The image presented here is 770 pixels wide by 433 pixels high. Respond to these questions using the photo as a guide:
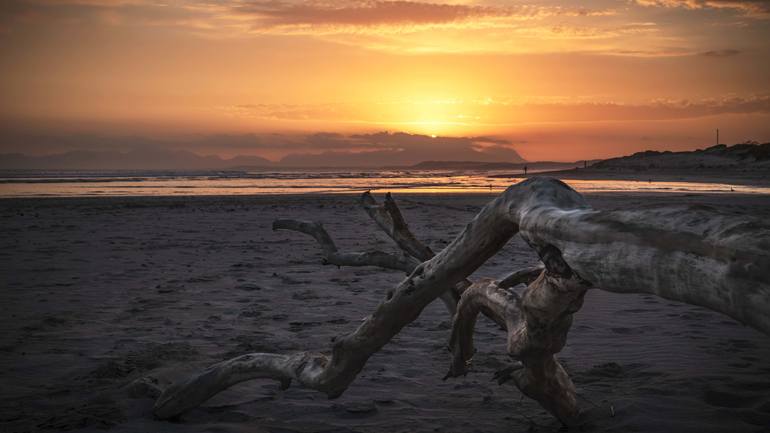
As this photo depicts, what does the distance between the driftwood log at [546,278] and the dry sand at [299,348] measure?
22 centimetres

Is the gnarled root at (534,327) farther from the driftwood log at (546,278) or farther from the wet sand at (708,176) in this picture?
the wet sand at (708,176)

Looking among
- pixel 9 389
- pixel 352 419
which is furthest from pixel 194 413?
pixel 9 389

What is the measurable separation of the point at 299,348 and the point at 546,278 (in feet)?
10.7

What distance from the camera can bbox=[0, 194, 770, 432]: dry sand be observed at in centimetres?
379

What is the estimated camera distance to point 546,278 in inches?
97.2

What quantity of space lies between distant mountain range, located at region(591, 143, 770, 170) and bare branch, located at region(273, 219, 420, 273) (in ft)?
176

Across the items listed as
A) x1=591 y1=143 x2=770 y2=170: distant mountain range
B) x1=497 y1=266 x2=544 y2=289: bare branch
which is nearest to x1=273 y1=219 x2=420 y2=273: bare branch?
x1=497 y1=266 x2=544 y2=289: bare branch

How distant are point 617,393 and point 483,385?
925 mm

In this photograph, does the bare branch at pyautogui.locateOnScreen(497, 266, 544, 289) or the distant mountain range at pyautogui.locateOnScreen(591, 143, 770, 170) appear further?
the distant mountain range at pyautogui.locateOnScreen(591, 143, 770, 170)

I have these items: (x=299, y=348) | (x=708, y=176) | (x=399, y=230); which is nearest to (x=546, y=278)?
(x=399, y=230)

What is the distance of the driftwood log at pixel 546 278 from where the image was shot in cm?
154

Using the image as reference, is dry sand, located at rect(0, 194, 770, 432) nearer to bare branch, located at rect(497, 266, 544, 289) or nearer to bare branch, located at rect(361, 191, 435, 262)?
bare branch, located at rect(497, 266, 544, 289)

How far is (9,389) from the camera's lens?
4281 millimetres

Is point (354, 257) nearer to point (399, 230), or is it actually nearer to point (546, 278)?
point (399, 230)
